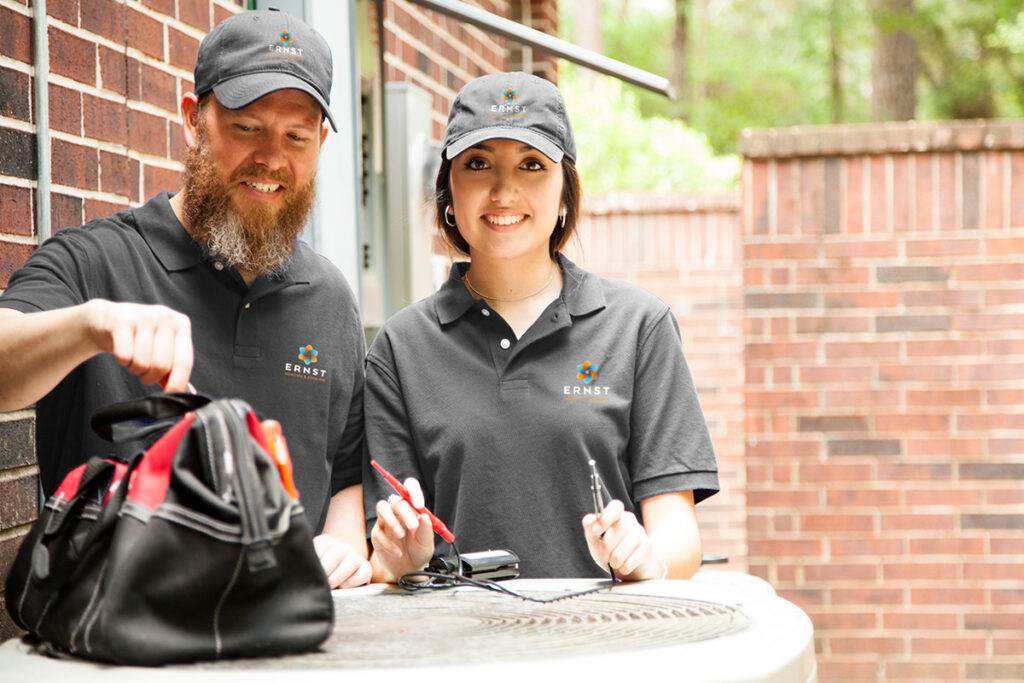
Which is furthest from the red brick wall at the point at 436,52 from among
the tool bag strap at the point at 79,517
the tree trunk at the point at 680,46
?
the tree trunk at the point at 680,46

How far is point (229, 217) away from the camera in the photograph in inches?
88.7

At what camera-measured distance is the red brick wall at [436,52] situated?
4715 mm

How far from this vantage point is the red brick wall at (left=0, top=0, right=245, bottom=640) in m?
2.29

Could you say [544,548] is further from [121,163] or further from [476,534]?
[121,163]

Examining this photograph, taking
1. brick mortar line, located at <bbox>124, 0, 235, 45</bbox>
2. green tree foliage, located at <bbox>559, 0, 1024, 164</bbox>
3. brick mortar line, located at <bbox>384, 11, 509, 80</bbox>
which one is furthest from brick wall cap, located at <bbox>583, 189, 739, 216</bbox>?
green tree foliage, located at <bbox>559, 0, 1024, 164</bbox>

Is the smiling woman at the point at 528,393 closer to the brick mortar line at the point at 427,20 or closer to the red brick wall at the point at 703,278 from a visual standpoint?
the brick mortar line at the point at 427,20

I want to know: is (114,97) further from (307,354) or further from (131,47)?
(307,354)

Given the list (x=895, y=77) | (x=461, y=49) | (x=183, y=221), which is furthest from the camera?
(x=895, y=77)

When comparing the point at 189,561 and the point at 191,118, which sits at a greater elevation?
the point at 191,118

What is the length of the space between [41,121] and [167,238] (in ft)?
1.31

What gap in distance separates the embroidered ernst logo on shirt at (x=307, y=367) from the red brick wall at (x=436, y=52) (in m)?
2.31

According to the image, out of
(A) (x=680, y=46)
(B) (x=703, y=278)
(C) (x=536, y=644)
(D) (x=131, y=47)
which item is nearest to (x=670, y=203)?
(B) (x=703, y=278)

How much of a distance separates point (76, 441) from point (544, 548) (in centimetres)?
89

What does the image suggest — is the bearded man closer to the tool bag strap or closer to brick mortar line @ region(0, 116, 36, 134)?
brick mortar line @ region(0, 116, 36, 134)
